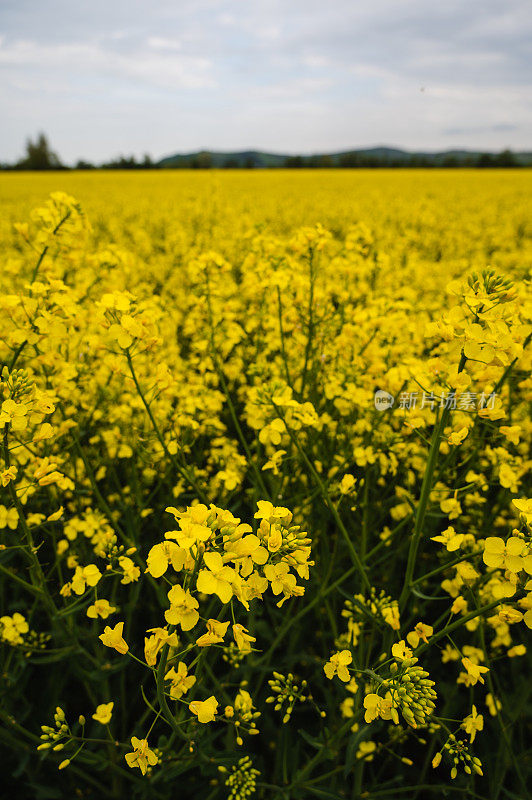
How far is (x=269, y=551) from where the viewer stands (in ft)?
3.65

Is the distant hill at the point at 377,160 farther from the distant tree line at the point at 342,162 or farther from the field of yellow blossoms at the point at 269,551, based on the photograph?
the field of yellow blossoms at the point at 269,551

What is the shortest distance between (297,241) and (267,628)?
1.93 meters

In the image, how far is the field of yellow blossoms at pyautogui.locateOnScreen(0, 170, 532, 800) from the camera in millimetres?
1332

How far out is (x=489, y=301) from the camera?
1.41 meters

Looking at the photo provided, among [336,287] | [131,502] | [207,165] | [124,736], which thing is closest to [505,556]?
[131,502]

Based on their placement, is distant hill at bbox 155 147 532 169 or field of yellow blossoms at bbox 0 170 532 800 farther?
→ distant hill at bbox 155 147 532 169

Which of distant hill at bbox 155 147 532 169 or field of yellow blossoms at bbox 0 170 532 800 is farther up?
distant hill at bbox 155 147 532 169

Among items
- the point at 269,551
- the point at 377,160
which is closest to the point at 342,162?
the point at 377,160

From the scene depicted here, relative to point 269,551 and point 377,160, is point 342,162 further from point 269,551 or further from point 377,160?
point 269,551

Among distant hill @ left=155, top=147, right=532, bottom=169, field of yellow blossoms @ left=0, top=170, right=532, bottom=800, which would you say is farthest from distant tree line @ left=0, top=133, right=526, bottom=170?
field of yellow blossoms @ left=0, top=170, right=532, bottom=800

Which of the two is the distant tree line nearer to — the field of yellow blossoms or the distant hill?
the distant hill

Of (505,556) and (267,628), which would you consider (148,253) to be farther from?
(505,556)

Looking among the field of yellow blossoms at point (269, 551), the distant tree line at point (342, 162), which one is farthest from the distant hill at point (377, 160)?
the field of yellow blossoms at point (269, 551)

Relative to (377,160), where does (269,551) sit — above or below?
below
